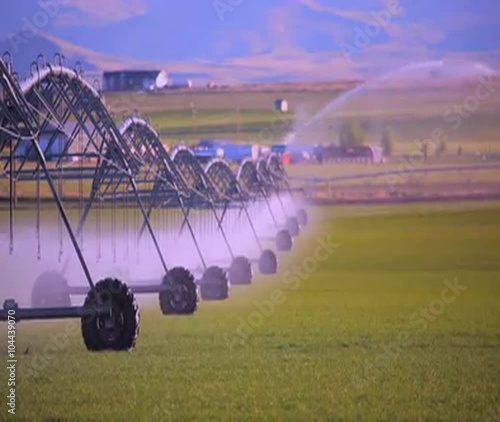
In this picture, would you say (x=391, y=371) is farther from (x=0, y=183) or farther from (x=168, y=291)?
(x=0, y=183)

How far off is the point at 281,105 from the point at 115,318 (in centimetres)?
457

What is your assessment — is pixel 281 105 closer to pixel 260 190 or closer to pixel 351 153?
pixel 351 153

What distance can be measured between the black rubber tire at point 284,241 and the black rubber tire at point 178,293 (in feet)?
7.46

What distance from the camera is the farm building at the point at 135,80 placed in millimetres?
13242

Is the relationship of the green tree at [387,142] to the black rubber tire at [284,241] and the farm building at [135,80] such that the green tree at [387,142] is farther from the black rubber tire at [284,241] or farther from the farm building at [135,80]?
the farm building at [135,80]

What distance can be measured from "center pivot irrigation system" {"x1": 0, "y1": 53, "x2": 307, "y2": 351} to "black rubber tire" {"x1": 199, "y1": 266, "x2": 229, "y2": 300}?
0.01m

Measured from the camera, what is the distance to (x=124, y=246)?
14930mm

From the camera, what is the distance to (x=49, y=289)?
1387 centimetres

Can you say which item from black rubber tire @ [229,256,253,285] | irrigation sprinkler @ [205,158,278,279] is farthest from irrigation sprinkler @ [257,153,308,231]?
black rubber tire @ [229,256,253,285]

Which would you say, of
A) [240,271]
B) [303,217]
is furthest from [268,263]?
[303,217]

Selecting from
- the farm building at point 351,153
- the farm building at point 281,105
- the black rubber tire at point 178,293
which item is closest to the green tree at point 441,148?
the farm building at point 351,153

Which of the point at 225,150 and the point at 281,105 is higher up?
the point at 281,105

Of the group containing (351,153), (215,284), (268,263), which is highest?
(351,153)

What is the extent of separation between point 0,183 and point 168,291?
6.00ft
